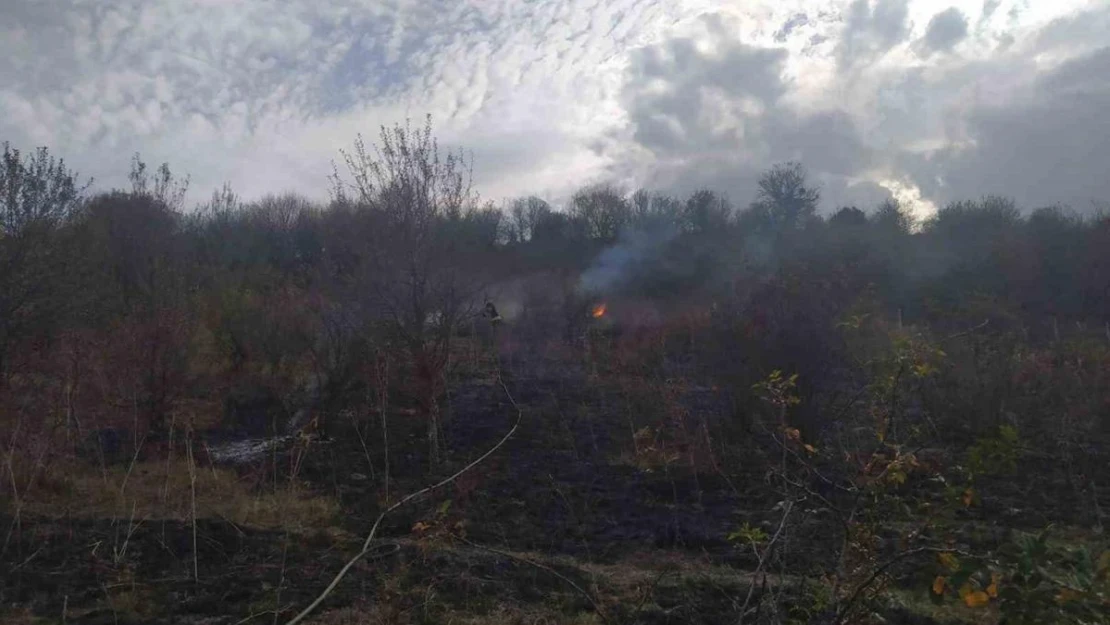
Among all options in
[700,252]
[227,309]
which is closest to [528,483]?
[227,309]

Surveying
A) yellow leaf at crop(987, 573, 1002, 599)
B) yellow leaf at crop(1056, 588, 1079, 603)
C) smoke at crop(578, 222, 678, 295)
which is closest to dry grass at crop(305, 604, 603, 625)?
yellow leaf at crop(987, 573, 1002, 599)

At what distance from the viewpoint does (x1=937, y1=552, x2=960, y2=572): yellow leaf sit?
6.89 ft

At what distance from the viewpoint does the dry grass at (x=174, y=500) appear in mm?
6746

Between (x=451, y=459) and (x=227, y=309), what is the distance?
675cm

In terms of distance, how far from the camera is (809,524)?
267 inches

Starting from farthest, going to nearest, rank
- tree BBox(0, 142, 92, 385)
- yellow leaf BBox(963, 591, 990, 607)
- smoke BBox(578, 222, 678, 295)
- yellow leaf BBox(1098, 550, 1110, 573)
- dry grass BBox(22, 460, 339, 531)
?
1. smoke BBox(578, 222, 678, 295)
2. tree BBox(0, 142, 92, 385)
3. dry grass BBox(22, 460, 339, 531)
4. yellow leaf BBox(963, 591, 990, 607)
5. yellow leaf BBox(1098, 550, 1110, 573)

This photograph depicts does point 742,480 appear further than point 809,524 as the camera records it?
Yes

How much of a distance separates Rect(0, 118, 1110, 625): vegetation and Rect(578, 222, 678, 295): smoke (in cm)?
404

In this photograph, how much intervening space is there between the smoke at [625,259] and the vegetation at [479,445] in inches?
159

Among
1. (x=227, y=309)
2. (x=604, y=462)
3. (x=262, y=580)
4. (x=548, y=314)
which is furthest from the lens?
(x=548, y=314)

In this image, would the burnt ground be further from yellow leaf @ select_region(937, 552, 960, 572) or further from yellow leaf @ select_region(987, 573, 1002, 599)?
yellow leaf @ select_region(987, 573, 1002, 599)

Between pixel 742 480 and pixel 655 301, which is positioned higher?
pixel 655 301

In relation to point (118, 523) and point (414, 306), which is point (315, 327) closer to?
point (414, 306)

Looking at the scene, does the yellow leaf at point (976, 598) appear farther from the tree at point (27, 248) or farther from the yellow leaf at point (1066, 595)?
the tree at point (27, 248)
